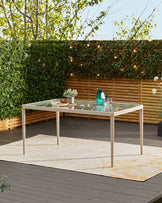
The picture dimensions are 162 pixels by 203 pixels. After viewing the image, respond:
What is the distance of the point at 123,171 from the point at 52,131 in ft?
10.7

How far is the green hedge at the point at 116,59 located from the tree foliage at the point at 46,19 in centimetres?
260

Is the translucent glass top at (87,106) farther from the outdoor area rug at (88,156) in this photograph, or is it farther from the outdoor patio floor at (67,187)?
the outdoor patio floor at (67,187)

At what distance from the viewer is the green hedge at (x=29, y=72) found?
28.2ft

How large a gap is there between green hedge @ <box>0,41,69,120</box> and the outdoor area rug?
3.97 ft

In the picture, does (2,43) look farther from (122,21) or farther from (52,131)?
(122,21)

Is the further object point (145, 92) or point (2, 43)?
point (145, 92)

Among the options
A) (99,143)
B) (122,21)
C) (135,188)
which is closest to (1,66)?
(99,143)

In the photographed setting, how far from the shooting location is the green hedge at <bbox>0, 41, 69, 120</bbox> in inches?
338

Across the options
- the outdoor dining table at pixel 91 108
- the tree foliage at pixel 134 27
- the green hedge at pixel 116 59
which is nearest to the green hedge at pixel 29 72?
the green hedge at pixel 116 59

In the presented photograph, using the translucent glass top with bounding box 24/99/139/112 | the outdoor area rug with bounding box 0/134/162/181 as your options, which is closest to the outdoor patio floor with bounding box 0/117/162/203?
the outdoor area rug with bounding box 0/134/162/181

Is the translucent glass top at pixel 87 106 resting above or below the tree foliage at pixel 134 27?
below

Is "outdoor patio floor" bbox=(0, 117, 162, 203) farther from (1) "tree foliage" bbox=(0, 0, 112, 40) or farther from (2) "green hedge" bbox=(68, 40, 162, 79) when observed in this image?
(1) "tree foliage" bbox=(0, 0, 112, 40)

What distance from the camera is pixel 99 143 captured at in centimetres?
761

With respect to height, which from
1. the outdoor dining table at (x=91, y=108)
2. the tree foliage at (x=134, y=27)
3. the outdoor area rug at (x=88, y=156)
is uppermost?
the tree foliage at (x=134, y=27)
